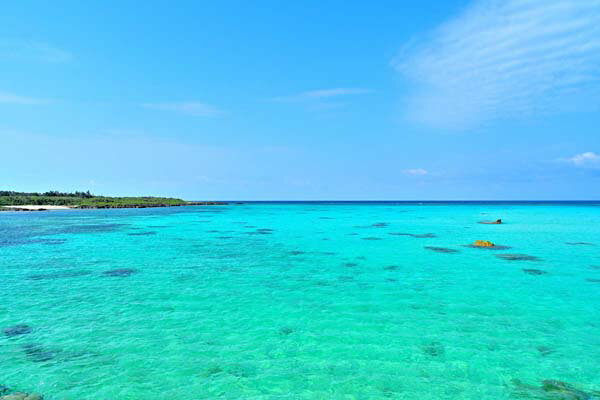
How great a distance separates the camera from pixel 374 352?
386 inches

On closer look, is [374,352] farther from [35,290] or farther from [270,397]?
[35,290]

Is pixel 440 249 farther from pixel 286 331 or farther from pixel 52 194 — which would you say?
pixel 52 194

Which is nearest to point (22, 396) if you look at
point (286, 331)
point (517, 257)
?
point (286, 331)

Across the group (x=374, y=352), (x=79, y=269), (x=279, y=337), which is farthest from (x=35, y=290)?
(x=374, y=352)

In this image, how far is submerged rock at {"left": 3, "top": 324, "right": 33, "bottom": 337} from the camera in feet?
35.8

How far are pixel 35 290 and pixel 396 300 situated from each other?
17587mm

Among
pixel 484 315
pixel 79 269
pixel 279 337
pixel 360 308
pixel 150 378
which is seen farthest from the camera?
pixel 79 269

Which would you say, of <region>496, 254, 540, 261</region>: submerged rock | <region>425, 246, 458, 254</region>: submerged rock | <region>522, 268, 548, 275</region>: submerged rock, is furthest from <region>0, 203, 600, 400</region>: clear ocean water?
<region>425, 246, 458, 254</region>: submerged rock

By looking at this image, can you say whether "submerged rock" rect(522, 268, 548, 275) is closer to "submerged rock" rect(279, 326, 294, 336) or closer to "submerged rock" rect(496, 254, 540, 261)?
"submerged rock" rect(496, 254, 540, 261)

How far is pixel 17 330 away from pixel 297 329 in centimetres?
970

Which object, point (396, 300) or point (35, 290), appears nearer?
point (396, 300)

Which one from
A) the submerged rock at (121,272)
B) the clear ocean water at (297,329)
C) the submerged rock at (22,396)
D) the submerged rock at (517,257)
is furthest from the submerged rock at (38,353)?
the submerged rock at (517,257)

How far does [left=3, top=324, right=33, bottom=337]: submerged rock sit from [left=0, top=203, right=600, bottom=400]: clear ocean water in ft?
0.23

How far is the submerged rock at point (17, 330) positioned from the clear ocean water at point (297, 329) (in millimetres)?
69
